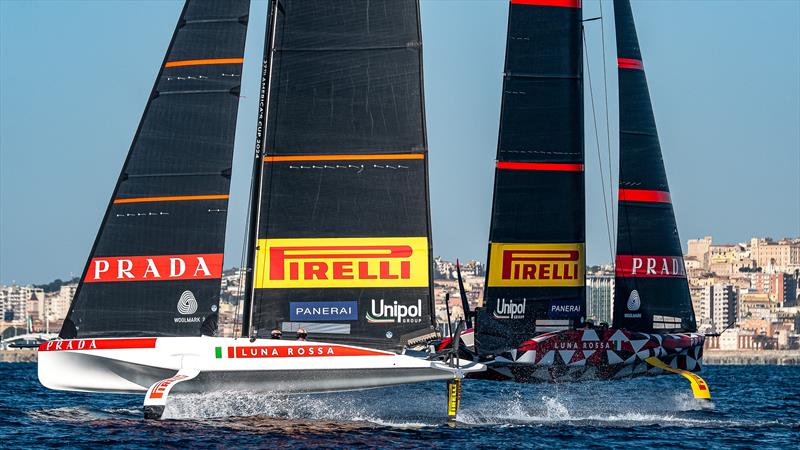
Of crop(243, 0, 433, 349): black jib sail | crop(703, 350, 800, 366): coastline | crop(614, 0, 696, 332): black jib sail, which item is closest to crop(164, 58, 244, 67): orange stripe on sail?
crop(243, 0, 433, 349): black jib sail

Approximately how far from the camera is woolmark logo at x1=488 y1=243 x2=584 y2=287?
95.1 ft

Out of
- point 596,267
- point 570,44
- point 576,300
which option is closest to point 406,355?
point 576,300

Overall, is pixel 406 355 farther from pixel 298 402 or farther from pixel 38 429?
pixel 38 429

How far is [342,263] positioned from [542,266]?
7691 mm

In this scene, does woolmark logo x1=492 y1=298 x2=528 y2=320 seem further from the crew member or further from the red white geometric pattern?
the crew member

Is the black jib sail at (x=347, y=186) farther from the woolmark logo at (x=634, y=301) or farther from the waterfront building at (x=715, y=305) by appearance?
the waterfront building at (x=715, y=305)

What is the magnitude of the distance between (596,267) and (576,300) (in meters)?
163

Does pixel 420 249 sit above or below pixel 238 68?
below

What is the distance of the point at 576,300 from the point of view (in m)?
29.0

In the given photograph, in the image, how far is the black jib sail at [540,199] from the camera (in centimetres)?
2895

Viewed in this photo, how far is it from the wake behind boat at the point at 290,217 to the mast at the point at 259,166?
0.09ft

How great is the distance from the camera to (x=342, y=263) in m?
22.3

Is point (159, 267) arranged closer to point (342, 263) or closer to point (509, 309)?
point (342, 263)

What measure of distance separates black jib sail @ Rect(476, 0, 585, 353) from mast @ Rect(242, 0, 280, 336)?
7739mm
